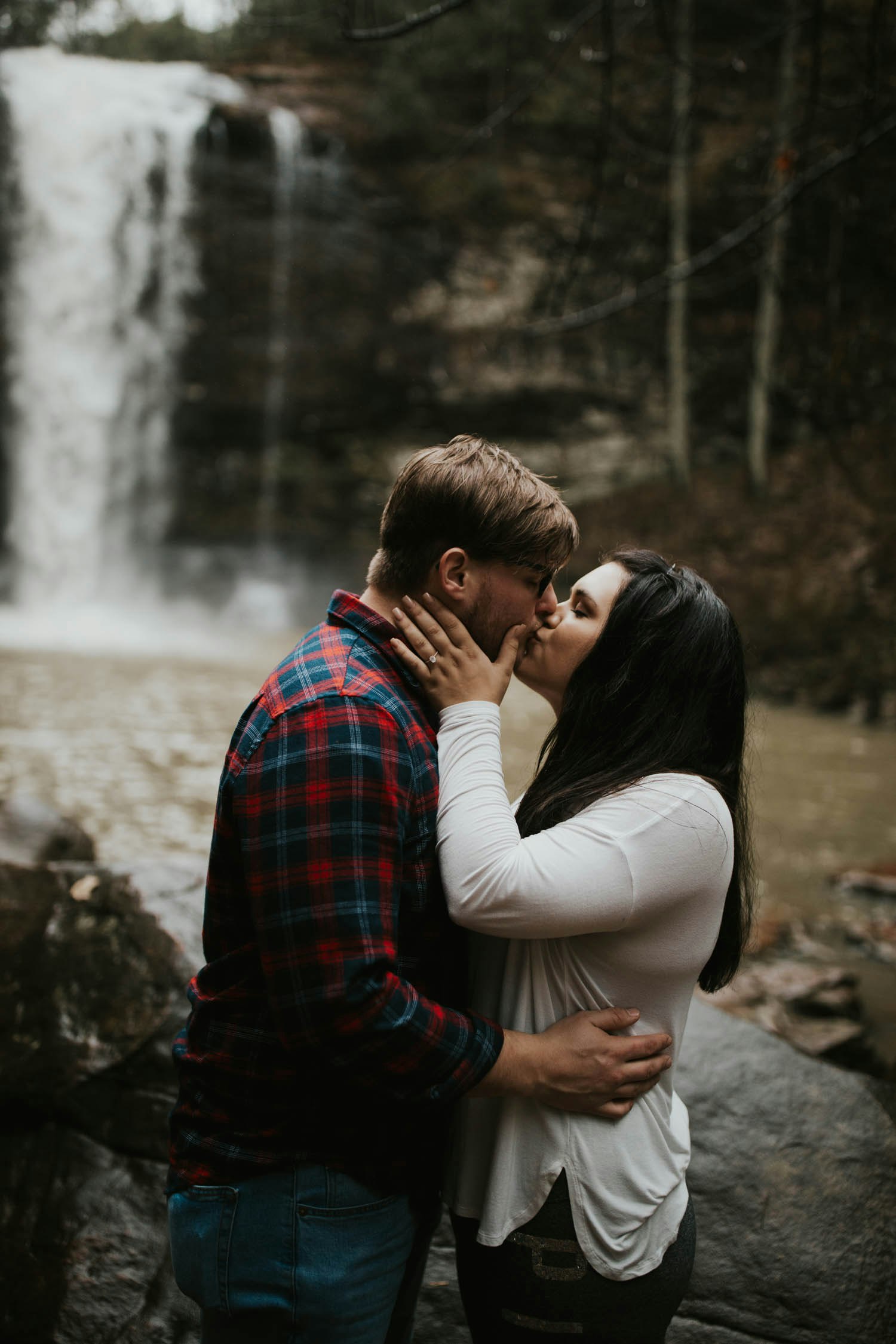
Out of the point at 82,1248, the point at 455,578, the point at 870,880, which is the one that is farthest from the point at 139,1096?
the point at 870,880

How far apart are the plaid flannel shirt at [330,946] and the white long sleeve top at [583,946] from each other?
0.07 m

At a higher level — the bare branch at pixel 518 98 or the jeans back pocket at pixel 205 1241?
the bare branch at pixel 518 98

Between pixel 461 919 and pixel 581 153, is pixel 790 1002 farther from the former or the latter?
pixel 581 153

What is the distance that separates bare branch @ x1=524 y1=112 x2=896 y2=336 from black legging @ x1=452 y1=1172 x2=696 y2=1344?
280cm

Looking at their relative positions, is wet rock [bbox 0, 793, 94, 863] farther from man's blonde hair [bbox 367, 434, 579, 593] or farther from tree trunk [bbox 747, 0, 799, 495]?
tree trunk [bbox 747, 0, 799, 495]

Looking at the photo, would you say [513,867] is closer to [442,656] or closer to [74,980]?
[442,656]

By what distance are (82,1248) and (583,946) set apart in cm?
174

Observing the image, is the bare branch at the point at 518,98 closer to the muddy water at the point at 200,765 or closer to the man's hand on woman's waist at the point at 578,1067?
the man's hand on woman's waist at the point at 578,1067

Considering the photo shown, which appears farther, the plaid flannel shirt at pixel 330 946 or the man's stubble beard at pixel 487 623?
the man's stubble beard at pixel 487 623

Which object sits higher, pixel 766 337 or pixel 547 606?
pixel 766 337

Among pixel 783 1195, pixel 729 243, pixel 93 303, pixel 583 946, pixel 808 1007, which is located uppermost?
pixel 93 303

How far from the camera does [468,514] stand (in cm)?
162

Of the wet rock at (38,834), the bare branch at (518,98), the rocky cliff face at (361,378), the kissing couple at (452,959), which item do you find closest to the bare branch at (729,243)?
the bare branch at (518,98)

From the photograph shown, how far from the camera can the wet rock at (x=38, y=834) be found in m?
4.93
